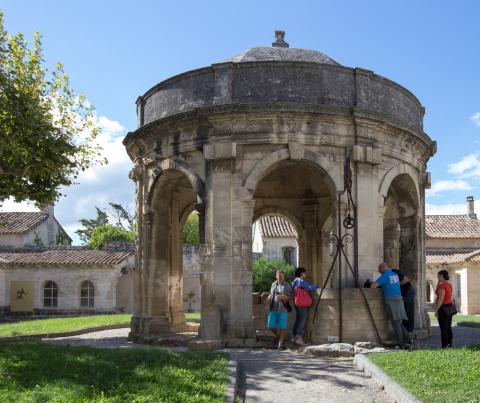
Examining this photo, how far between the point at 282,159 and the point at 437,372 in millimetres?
5897

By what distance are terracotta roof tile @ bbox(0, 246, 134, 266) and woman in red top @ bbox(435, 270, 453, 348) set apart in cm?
2214

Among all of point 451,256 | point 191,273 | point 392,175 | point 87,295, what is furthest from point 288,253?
point 392,175

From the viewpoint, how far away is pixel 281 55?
1427 centimetres

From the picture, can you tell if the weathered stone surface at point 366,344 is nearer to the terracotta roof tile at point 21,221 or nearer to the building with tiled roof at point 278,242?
the building with tiled roof at point 278,242

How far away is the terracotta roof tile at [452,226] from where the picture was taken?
130ft

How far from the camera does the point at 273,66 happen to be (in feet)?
40.8

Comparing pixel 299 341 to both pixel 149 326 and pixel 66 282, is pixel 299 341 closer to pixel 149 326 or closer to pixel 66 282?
pixel 149 326

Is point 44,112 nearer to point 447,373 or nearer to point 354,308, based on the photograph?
point 354,308

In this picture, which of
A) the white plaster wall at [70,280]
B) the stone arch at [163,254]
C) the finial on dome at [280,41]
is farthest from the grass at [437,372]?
the white plaster wall at [70,280]

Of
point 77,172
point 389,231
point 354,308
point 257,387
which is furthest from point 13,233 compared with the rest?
point 257,387

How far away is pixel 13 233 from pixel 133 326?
2390cm

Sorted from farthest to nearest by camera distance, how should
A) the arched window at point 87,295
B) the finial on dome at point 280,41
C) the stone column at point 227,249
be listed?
the arched window at point 87,295
the finial on dome at point 280,41
the stone column at point 227,249

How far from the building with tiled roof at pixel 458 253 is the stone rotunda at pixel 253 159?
19.8m

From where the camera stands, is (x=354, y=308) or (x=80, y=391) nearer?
(x=80, y=391)
